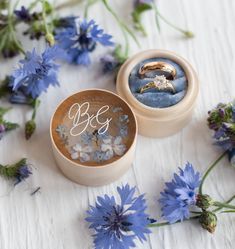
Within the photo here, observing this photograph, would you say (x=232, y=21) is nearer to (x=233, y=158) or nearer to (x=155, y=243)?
(x=233, y=158)

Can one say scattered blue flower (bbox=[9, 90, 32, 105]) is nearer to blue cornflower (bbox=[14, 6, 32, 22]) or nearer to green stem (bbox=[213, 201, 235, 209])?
blue cornflower (bbox=[14, 6, 32, 22])

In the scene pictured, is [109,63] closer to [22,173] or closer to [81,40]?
[81,40]

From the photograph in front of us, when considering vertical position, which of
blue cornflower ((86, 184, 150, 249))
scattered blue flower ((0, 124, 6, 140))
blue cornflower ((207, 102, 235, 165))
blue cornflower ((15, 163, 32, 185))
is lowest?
blue cornflower ((86, 184, 150, 249))

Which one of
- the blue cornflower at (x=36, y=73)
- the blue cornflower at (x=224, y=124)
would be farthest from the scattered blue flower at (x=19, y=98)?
the blue cornflower at (x=224, y=124)

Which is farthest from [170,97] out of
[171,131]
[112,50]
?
[112,50]

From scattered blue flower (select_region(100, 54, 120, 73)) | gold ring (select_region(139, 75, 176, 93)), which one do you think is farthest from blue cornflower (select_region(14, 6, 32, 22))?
gold ring (select_region(139, 75, 176, 93))
